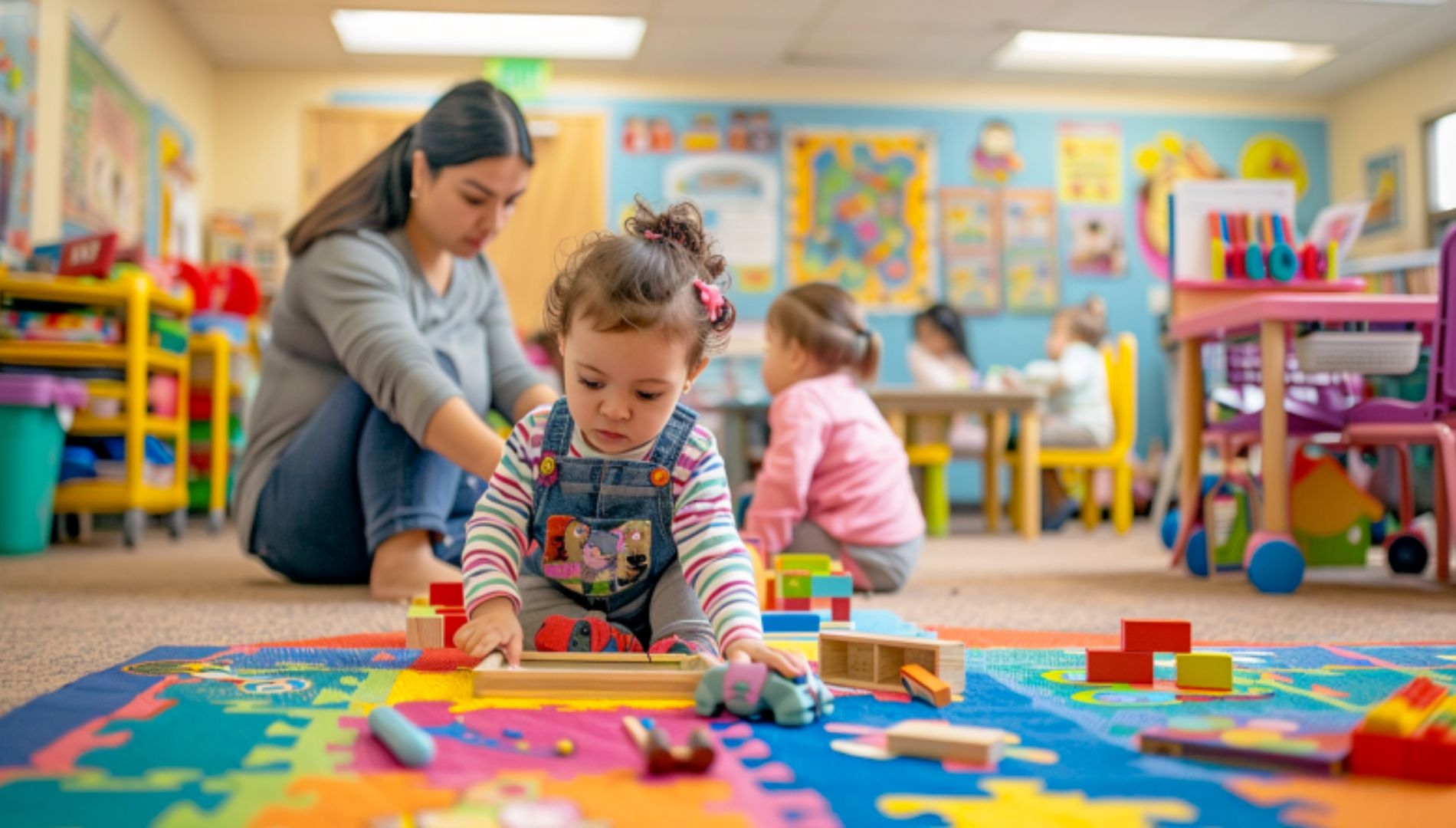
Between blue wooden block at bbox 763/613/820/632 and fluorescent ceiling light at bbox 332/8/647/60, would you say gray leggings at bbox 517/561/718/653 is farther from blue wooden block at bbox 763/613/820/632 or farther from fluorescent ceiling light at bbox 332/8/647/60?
fluorescent ceiling light at bbox 332/8/647/60

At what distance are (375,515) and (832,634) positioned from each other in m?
0.94

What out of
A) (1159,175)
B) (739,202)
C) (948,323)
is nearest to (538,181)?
(739,202)

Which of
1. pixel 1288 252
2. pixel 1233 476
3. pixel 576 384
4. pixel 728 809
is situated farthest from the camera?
pixel 1288 252

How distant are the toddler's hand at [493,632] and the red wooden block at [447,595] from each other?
1.00ft

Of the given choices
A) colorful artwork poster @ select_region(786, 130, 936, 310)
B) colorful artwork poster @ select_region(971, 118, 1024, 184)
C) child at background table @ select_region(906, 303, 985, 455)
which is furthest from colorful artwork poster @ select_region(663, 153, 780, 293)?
colorful artwork poster @ select_region(971, 118, 1024, 184)

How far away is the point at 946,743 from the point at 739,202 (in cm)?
482

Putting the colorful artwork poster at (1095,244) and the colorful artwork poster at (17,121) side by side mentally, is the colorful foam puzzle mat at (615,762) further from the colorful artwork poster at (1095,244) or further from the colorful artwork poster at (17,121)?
the colorful artwork poster at (1095,244)

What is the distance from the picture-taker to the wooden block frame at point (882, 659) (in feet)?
3.32

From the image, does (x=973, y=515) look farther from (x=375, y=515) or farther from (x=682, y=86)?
(x=375, y=515)

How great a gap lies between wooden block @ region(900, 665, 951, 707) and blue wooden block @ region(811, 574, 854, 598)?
43cm

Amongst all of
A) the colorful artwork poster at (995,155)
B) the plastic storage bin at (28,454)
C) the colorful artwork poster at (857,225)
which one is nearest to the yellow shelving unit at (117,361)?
the plastic storage bin at (28,454)

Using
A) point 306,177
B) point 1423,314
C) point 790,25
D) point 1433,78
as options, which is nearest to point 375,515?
point 1423,314

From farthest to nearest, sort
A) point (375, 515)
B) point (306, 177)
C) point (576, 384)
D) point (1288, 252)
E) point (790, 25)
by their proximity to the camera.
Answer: point (306, 177) < point (790, 25) < point (1288, 252) < point (375, 515) < point (576, 384)

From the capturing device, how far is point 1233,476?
2.43 meters
